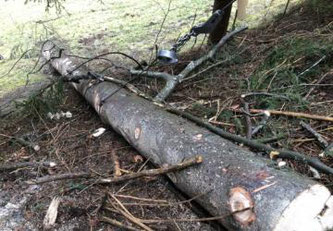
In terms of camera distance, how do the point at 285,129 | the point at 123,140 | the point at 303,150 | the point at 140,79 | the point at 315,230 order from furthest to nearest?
the point at 140,79 < the point at 123,140 < the point at 285,129 < the point at 303,150 < the point at 315,230

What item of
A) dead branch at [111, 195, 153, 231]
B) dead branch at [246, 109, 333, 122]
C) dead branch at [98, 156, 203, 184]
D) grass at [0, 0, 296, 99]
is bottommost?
grass at [0, 0, 296, 99]

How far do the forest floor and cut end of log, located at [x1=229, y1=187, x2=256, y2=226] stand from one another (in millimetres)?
259

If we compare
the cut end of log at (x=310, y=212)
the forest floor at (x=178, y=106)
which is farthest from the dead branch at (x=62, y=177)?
the cut end of log at (x=310, y=212)

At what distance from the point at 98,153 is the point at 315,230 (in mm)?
1713

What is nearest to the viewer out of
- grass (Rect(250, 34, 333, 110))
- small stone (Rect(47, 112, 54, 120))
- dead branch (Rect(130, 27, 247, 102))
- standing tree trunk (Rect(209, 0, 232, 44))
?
grass (Rect(250, 34, 333, 110))

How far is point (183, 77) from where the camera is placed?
3.67 m

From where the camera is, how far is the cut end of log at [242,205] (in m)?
1.87

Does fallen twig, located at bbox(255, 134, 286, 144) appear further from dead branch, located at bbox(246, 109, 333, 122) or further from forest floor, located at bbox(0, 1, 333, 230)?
dead branch, located at bbox(246, 109, 333, 122)

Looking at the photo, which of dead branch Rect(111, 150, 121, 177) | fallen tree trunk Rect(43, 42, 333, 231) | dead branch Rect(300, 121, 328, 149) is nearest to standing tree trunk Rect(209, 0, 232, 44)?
fallen tree trunk Rect(43, 42, 333, 231)

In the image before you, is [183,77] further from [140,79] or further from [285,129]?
[285,129]

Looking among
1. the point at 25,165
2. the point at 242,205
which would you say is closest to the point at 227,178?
the point at 242,205

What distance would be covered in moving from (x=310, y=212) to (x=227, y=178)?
1.47 feet

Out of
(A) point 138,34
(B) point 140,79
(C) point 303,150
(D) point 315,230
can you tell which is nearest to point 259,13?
(A) point 138,34

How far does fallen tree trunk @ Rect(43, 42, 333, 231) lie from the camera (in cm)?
177
